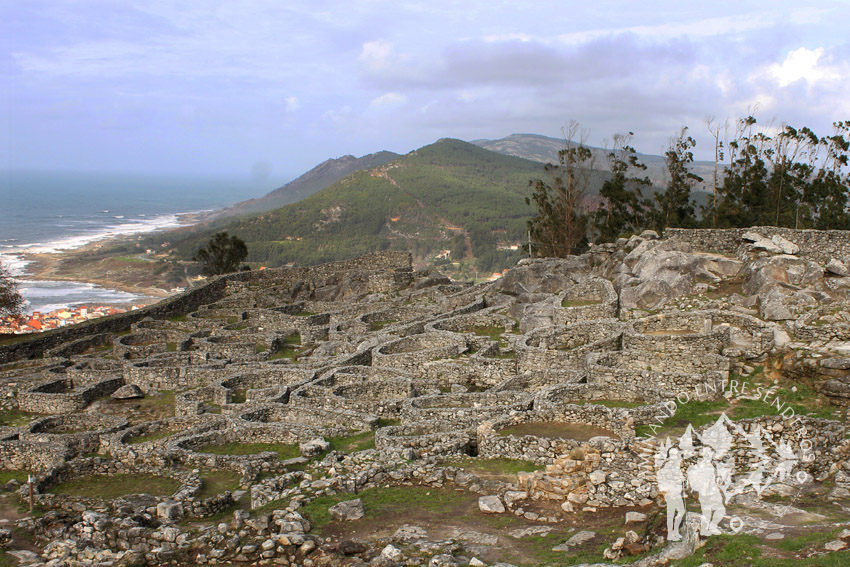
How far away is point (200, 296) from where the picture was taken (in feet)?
156

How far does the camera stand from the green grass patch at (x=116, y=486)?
17984mm

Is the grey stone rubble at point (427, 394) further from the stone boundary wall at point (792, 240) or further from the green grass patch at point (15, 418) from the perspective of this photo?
the green grass patch at point (15, 418)

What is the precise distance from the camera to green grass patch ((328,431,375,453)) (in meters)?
18.6

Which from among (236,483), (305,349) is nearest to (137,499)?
(236,483)

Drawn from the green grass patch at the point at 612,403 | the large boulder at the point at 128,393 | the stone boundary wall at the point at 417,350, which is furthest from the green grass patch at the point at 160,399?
the green grass patch at the point at 612,403

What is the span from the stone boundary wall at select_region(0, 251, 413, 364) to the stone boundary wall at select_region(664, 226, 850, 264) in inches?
764

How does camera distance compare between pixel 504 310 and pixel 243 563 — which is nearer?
pixel 243 563

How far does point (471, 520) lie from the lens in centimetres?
1341

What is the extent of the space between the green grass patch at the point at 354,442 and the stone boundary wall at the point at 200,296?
24676 mm

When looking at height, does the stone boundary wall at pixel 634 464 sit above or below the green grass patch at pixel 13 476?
above

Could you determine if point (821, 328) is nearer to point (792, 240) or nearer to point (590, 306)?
point (590, 306)

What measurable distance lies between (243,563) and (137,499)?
518 cm

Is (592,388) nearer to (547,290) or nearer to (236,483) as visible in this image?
(236,483)

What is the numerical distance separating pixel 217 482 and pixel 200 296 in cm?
3171
